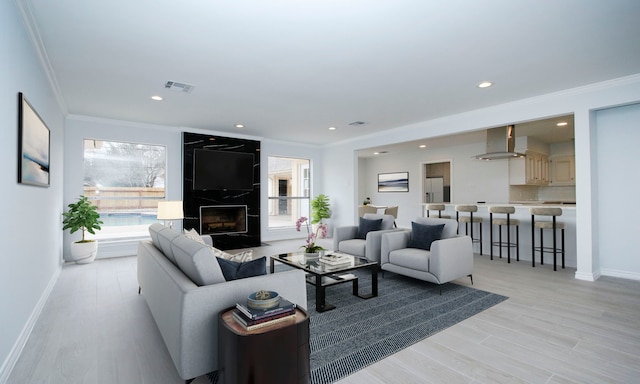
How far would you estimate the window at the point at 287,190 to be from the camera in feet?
25.9

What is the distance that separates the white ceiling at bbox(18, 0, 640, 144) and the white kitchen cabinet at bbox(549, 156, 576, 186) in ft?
15.3

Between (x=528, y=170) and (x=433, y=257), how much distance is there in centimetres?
530

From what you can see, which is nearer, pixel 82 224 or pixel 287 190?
pixel 82 224

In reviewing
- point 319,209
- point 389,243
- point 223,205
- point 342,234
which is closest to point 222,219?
point 223,205

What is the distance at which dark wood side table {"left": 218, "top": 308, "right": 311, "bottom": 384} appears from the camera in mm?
1557

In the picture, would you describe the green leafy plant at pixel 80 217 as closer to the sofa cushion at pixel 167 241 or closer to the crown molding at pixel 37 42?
the crown molding at pixel 37 42

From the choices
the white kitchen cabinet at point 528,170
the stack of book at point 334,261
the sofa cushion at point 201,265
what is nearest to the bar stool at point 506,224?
the white kitchen cabinet at point 528,170

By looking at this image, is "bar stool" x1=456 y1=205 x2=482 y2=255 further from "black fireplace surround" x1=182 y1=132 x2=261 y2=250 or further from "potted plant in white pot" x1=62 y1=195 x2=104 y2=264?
"potted plant in white pot" x1=62 y1=195 x2=104 y2=264

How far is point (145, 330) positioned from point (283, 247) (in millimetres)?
4073

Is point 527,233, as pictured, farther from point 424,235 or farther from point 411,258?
point 411,258

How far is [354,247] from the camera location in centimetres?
468

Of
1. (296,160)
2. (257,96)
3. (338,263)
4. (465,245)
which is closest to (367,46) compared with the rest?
(257,96)

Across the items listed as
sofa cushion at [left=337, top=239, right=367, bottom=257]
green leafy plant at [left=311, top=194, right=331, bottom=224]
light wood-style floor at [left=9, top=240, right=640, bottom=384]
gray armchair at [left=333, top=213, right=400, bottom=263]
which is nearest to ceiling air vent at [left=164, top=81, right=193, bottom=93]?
light wood-style floor at [left=9, top=240, right=640, bottom=384]

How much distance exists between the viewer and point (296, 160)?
331 inches
